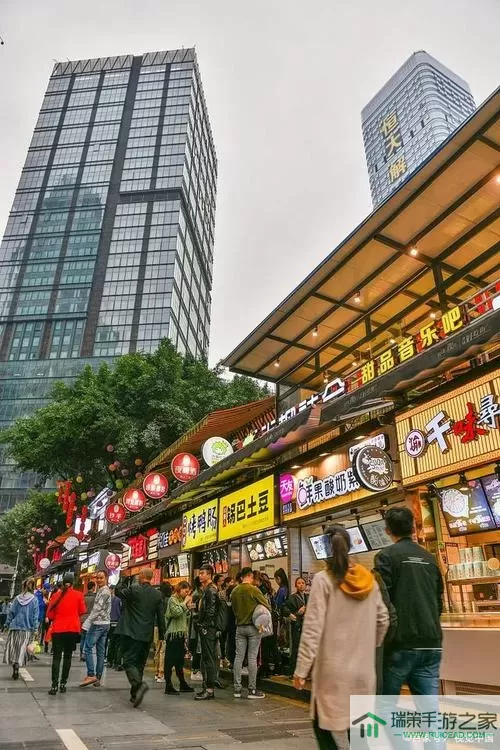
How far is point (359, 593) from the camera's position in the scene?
2996mm

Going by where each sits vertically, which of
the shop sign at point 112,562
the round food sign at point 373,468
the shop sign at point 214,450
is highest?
the shop sign at point 214,450

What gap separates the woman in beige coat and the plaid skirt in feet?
29.0

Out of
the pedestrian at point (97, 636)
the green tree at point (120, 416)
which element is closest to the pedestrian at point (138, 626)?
the pedestrian at point (97, 636)

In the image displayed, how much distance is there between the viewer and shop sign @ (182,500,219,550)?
50.8ft

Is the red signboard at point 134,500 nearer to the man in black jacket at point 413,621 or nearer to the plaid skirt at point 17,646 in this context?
the plaid skirt at point 17,646

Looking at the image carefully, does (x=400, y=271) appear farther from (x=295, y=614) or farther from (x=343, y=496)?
(x=295, y=614)

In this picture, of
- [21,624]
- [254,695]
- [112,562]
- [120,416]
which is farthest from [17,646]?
[120,416]

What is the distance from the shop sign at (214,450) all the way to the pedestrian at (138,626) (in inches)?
273

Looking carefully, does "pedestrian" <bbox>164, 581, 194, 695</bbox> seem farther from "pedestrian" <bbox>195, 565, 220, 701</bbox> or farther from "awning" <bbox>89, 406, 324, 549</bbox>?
"awning" <bbox>89, 406, 324, 549</bbox>

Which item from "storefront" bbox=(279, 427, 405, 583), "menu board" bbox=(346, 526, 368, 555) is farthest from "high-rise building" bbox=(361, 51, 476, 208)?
"menu board" bbox=(346, 526, 368, 555)

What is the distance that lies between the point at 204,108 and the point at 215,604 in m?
136

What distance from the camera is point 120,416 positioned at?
25203mm

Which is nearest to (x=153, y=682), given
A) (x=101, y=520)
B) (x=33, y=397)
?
(x=101, y=520)

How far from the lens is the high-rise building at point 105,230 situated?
284 ft
